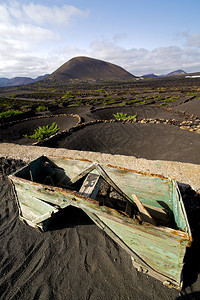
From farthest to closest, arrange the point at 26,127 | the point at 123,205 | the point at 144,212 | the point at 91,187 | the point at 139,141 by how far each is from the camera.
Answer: the point at 26,127
the point at 139,141
the point at 123,205
the point at 91,187
the point at 144,212

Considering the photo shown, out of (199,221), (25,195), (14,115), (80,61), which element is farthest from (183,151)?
(80,61)

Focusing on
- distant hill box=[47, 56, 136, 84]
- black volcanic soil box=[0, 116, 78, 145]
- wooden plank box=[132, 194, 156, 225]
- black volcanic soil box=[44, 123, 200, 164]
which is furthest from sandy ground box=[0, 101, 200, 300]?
distant hill box=[47, 56, 136, 84]

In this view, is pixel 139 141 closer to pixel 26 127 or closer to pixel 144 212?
pixel 144 212

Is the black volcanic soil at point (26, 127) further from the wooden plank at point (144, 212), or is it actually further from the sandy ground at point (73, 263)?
the wooden plank at point (144, 212)

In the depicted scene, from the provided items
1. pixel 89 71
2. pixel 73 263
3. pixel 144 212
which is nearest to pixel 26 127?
A: pixel 73 263

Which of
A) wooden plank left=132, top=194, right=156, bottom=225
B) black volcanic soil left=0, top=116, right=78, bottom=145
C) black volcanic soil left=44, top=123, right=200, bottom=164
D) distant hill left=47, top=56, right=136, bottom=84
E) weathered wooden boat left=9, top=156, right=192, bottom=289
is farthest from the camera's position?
distant hill left=47, top=56, right=136, bottom=84

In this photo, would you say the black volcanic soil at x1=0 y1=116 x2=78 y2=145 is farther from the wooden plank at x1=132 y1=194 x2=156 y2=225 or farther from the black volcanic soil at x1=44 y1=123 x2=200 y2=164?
the wooden plank at x1=132 y1=194 x2=156 y2=225

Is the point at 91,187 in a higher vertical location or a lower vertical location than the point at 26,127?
lower

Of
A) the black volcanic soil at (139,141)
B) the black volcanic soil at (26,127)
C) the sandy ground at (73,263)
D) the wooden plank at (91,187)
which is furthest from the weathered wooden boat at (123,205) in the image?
the black volcanic soil at (26,127)
